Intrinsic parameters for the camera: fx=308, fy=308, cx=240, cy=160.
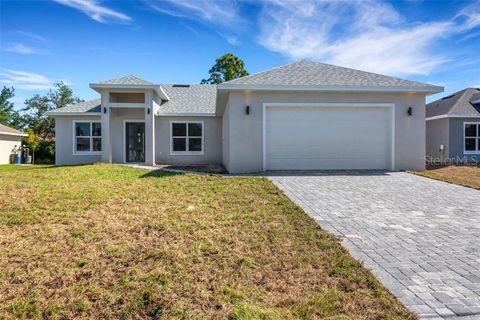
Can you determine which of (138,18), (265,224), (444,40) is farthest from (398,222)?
(444,40)

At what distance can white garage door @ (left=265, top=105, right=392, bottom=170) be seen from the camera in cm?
1194

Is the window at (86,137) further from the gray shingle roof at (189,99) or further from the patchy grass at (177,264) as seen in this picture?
the patchy grass at (177,264)

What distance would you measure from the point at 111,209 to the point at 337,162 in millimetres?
8815

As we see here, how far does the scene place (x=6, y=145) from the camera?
74.9 feet

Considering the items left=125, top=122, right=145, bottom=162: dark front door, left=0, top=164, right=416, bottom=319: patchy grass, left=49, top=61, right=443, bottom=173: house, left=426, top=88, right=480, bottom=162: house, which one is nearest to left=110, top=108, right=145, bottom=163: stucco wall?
left=125, top=122, right=145, bottom=162: dark front door

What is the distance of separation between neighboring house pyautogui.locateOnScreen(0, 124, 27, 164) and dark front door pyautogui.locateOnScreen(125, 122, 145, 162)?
11.6 metres

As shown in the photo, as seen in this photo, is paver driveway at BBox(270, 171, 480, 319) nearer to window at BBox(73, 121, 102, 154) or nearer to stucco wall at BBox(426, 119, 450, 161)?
stucco wall at BBox(426, 119, 450, 161)

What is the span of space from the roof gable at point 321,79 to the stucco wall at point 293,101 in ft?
1.33

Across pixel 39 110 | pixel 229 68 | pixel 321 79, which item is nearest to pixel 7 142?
pixel 39 110

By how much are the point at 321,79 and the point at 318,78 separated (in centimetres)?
15

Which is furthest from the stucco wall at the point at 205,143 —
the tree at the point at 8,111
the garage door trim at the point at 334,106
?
the tree at the point at 8,111

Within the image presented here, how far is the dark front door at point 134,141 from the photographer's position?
17.1 meters

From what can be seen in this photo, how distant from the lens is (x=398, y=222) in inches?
210

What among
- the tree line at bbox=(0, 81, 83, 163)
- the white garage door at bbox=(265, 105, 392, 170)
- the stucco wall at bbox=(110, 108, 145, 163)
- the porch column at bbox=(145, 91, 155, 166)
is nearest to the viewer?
the white garage door at bbox=(265, 105, 392, 170)
